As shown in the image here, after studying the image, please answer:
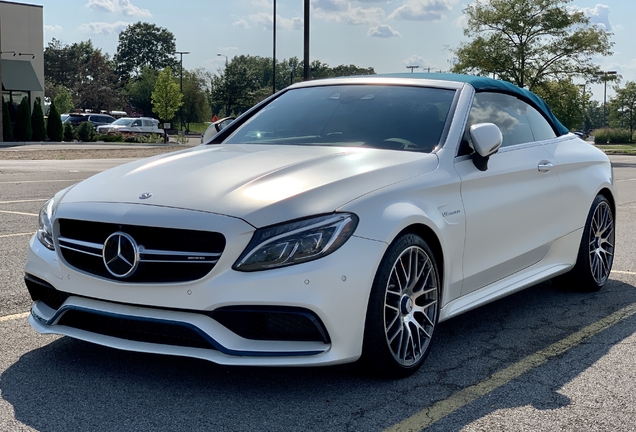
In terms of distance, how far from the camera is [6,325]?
477 cm

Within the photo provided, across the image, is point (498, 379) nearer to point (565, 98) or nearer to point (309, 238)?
point (309, 238)

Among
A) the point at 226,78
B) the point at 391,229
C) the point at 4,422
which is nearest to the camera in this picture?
the point at 4,422

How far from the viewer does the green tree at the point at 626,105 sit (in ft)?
296

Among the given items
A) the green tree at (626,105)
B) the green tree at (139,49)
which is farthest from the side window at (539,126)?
the green tree at (139,49)

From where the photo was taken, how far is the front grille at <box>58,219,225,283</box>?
11.7 feet

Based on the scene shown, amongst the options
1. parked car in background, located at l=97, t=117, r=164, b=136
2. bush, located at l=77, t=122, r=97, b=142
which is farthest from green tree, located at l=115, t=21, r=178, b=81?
bush, located at l=77, t=122, r=97, b=142

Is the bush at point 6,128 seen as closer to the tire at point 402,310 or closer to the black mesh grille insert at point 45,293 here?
the black mesh grille insert at point 45,293

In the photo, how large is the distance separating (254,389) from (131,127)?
53921 millimetres

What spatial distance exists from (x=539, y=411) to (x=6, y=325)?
3.06 m

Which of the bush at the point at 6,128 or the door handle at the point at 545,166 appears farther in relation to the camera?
the bush at the point at 6,128

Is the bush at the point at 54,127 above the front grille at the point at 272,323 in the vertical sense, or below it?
above

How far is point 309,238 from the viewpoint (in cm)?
355

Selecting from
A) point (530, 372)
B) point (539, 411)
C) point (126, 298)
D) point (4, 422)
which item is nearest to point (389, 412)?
point (539, 411)

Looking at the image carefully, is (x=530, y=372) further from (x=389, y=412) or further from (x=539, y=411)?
(x=389, y=412)
